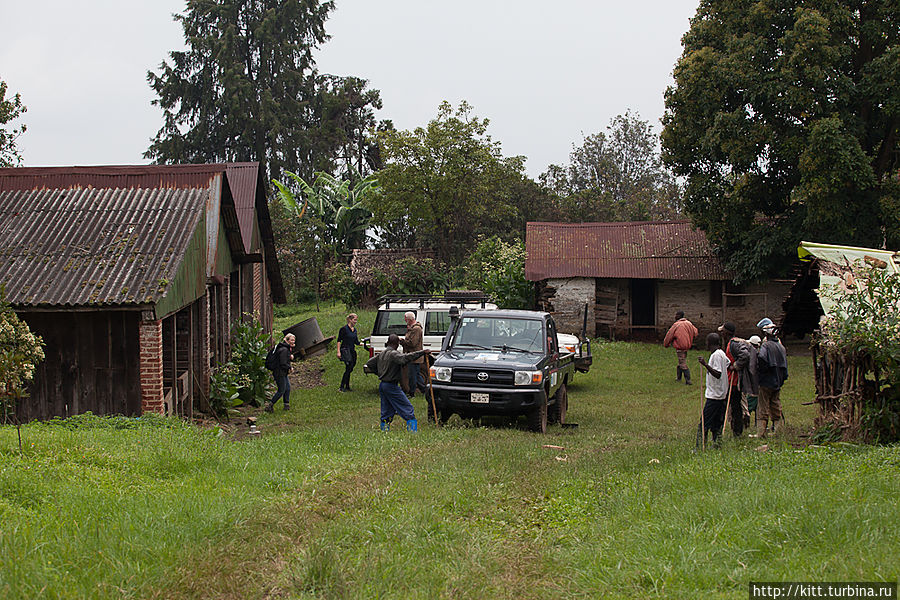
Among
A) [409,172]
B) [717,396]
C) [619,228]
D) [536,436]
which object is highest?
[409,172]

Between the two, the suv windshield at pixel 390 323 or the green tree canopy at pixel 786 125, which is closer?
the suv windshield at pixel 390 323

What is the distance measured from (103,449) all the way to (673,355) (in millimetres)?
19731

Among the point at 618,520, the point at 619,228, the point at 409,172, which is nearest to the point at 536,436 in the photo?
the point at 618,520

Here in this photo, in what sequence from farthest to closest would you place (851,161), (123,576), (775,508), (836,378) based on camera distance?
(851,161), (836,378), (775,508), (123,576)

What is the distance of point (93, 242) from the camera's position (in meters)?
12.5

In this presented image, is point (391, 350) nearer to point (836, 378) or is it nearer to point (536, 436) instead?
point (536, 436)

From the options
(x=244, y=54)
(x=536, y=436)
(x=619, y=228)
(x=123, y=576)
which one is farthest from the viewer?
(x=244, y=54)

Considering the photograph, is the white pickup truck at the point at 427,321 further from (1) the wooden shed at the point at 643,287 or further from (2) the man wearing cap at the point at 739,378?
(1) the wooden shed at the point at 643,287

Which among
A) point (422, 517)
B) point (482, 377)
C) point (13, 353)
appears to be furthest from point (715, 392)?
point (13, 353)

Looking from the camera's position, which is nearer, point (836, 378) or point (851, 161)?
point (836, 378)

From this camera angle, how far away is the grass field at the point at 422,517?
5184mm

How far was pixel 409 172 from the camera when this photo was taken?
1620 inches

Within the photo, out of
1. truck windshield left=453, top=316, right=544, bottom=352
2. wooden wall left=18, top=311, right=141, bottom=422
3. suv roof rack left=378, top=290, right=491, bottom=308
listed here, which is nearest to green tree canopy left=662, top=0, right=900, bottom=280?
suv roof rack left=378, top=290, right=491, bottom=308

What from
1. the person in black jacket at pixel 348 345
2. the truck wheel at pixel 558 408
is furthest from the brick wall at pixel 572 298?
the truck wheel at pixel 558 408
